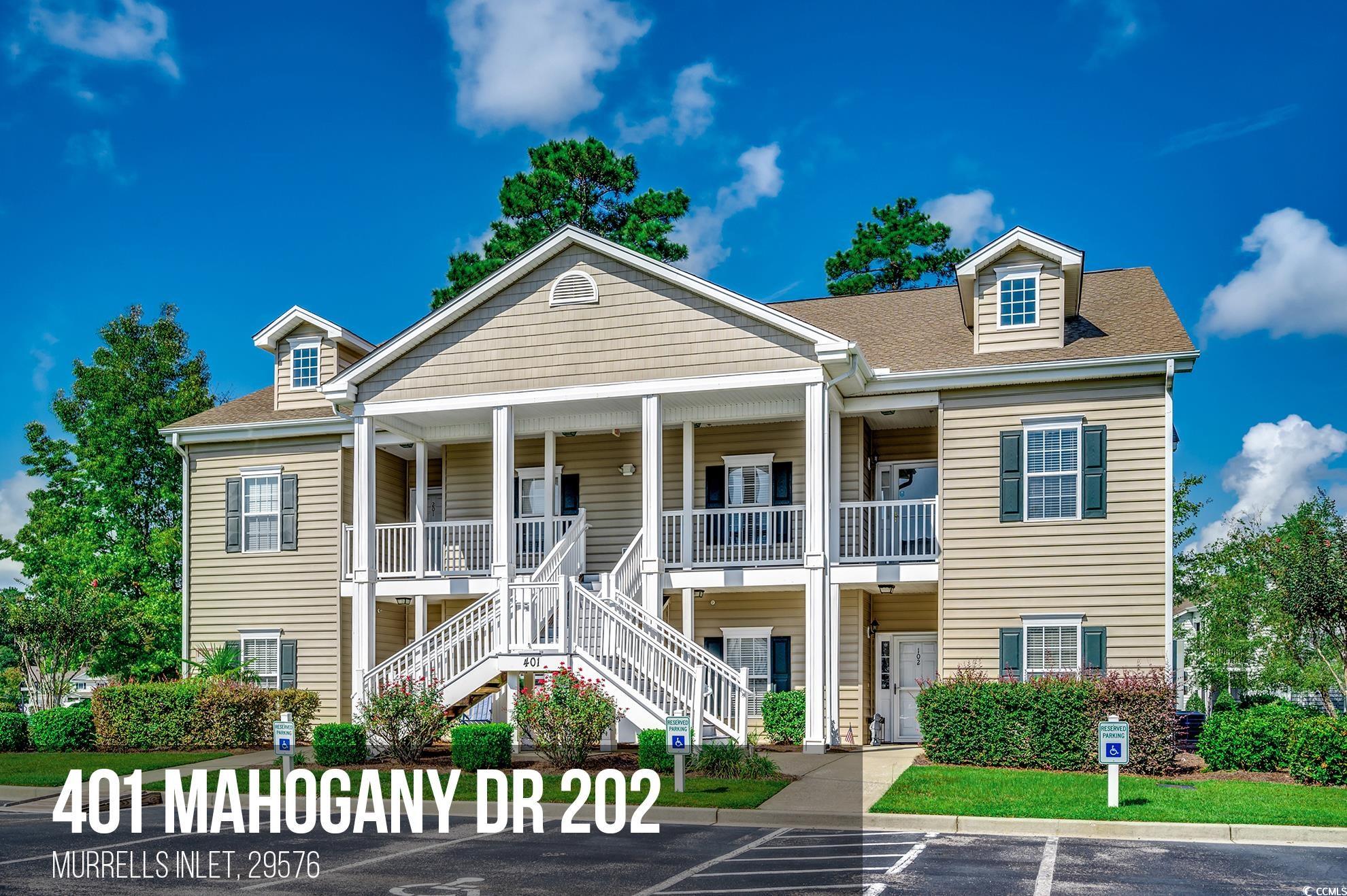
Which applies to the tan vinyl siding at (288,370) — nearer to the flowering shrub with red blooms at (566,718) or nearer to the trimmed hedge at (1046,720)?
the flowering shrub with red blooms at (566,718)

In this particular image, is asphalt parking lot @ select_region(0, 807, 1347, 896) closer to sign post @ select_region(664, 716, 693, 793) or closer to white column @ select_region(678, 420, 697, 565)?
sign post @ select_region(664, 716, 693, 793)

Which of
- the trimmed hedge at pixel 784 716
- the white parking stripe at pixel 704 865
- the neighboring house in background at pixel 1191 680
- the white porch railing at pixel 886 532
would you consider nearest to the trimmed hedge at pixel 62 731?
the trimmed hedge at pixel 784 716

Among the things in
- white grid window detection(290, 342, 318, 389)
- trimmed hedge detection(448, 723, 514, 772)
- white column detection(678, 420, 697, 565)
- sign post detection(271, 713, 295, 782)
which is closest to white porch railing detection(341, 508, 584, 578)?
white column detection(678, 420, 697, 565)

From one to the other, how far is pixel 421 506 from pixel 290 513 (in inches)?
136

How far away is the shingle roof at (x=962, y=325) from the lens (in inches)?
845

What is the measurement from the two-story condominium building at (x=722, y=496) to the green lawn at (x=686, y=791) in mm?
2302

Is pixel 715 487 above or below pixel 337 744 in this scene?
above

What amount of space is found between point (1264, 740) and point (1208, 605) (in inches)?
757

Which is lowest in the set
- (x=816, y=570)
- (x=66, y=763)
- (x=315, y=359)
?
(x=66, y=763)

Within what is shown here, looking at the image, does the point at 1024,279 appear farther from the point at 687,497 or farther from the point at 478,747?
the point at 478,747

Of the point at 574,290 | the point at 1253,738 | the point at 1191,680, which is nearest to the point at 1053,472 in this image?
the point at 1253,738

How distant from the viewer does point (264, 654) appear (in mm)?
26672

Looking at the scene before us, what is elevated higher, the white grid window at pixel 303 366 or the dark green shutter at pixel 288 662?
the white grid window at pixel 303 366

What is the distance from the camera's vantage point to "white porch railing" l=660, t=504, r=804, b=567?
22.6 metres
